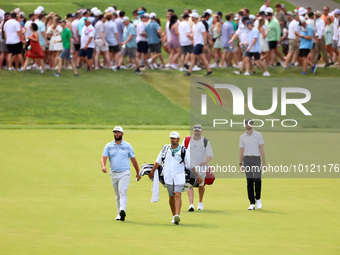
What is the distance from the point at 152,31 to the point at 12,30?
5812mm

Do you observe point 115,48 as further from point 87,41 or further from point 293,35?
point 293,35

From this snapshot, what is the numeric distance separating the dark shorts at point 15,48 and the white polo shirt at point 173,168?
18866mm

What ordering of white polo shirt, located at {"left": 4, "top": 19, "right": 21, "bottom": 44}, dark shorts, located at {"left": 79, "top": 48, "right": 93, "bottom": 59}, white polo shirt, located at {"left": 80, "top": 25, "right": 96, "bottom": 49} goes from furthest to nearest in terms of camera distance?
dark shorts, located at {"left": 79, "top": 48, "right": 93, "bottom": 59}, white polo shirt, located at {"left": 80, "top": 25, "right": 96, "bottom": 49}, white polo shirt, located at {"left": 4, "top": 19, "right": 21, "bottom": 44}

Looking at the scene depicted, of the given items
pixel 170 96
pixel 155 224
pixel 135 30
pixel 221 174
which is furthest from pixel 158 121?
pixel 155 224

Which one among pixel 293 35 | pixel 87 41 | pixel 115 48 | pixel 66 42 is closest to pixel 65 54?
pixel 66 42

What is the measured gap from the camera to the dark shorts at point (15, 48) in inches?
1258

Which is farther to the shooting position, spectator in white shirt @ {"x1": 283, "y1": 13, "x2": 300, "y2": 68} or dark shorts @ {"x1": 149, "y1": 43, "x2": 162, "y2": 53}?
dark shorts @ {"x1": 149, "y1": 43, "x2": 162, "y2": 53}

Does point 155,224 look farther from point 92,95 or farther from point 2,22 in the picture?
point 2,22

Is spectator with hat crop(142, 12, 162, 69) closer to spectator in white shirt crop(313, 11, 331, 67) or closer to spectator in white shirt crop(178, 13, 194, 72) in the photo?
spectator in white shirt crop(178, 13, 194, 72)

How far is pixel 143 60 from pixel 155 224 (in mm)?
21701

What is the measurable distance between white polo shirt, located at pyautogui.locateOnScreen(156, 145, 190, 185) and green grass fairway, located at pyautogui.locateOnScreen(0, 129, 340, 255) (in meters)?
0.81

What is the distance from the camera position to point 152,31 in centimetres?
3309

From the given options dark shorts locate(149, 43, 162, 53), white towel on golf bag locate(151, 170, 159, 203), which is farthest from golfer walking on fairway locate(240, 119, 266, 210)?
dark shorts locate(149, 43, 162, 53)

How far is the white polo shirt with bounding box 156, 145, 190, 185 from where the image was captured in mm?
14422
